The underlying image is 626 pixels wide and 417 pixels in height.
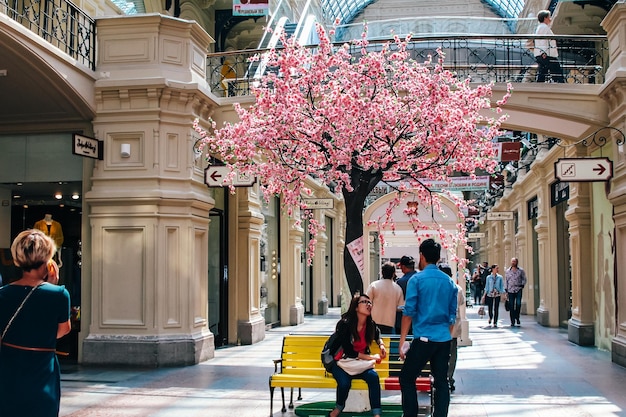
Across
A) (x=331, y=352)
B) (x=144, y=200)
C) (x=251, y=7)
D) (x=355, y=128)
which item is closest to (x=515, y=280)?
(x=251, y=7)

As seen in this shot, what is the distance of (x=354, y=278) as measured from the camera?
891cm

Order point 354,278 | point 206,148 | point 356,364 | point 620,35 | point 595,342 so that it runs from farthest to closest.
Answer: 1. point 595,342
2. point 206,148
3. point 620,35
4. point 354,278
5. point 356,364

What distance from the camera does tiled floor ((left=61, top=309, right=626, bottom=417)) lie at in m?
8.10

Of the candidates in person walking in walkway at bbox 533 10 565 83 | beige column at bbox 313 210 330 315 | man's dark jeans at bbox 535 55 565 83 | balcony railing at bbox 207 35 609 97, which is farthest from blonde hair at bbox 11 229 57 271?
beige column at bbox 313 210 330 315

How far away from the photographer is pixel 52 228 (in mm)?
12469

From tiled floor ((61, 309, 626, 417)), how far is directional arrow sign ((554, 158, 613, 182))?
2806 millimetres

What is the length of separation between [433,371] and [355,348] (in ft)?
2.90

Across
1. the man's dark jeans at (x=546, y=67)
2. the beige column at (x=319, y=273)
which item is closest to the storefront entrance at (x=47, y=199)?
the man's dark jeans at (x=546, y=67)

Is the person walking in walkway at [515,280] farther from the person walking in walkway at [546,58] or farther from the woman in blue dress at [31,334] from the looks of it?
the woman in blue dress at [31,334]

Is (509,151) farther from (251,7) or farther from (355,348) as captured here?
(355,348)

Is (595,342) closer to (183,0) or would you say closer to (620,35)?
(620,35)

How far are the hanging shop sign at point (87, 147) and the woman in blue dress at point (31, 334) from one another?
23.4 feet

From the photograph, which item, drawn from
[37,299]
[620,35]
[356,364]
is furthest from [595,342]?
[37,299]

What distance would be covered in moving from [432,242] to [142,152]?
254 inches
